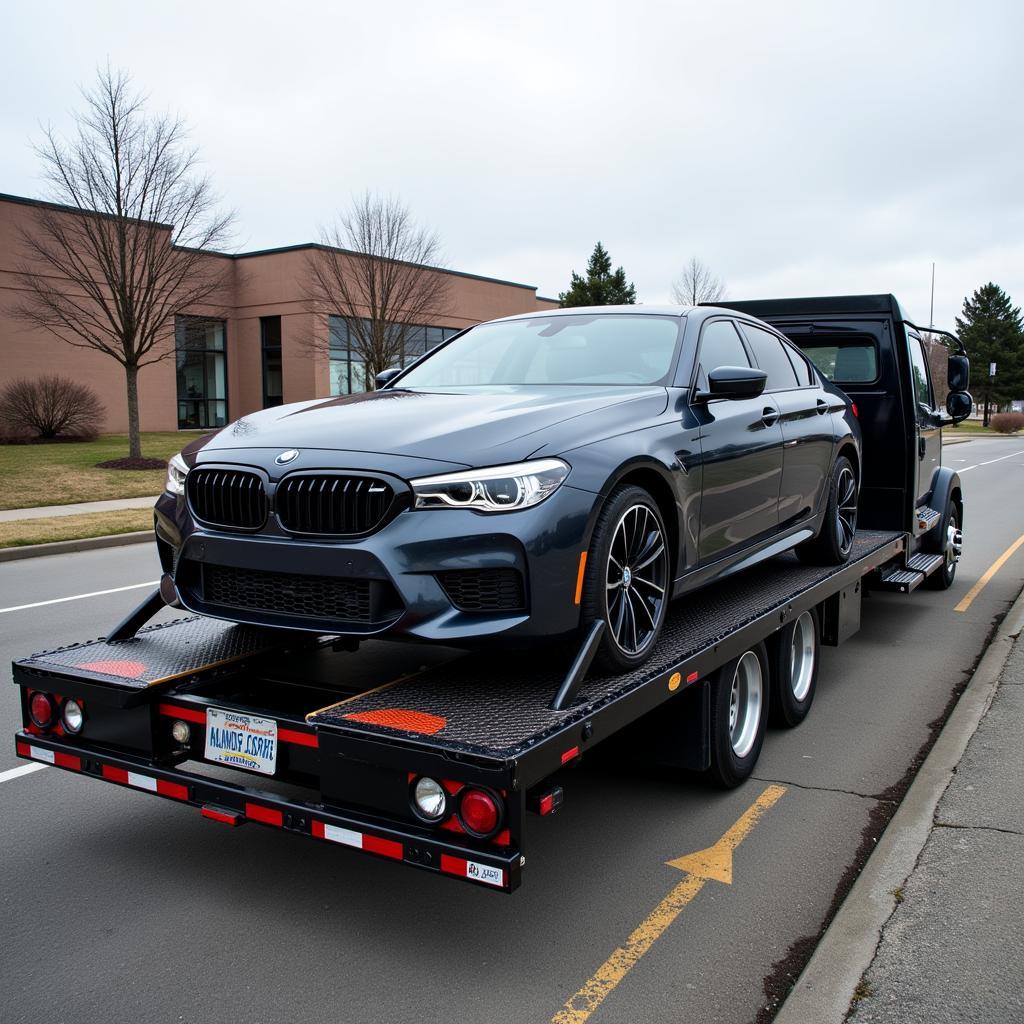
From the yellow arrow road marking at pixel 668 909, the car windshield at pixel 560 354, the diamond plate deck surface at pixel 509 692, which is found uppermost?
the car windshield at pixel 560 354

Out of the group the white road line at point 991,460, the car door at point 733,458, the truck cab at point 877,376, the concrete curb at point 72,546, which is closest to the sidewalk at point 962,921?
the car door at point 733,458

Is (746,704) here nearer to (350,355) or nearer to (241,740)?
(241,740)

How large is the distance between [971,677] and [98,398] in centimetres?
3334

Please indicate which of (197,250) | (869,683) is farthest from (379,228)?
(869,683)

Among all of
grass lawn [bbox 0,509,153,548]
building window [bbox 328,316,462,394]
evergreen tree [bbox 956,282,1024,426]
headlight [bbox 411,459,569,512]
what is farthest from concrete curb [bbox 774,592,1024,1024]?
evergreen tree [bbox 956,282,1024,426]

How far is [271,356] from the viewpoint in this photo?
4200cm

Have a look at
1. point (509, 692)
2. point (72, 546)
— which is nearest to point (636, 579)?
point (509, 692)

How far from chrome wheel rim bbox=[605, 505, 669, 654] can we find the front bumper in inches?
11.5

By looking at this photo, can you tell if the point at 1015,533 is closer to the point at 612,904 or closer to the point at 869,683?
the point at 869,683

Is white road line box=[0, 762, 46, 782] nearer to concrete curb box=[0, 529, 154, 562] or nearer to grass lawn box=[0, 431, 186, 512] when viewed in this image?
concrete curb box=[0, 529, 154, 562]

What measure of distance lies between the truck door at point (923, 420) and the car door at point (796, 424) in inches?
66.4

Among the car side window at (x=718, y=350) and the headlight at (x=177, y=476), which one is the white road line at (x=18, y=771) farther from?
the car side window at (x=718, y=350)

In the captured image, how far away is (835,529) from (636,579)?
2.81m

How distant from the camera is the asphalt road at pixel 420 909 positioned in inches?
123
